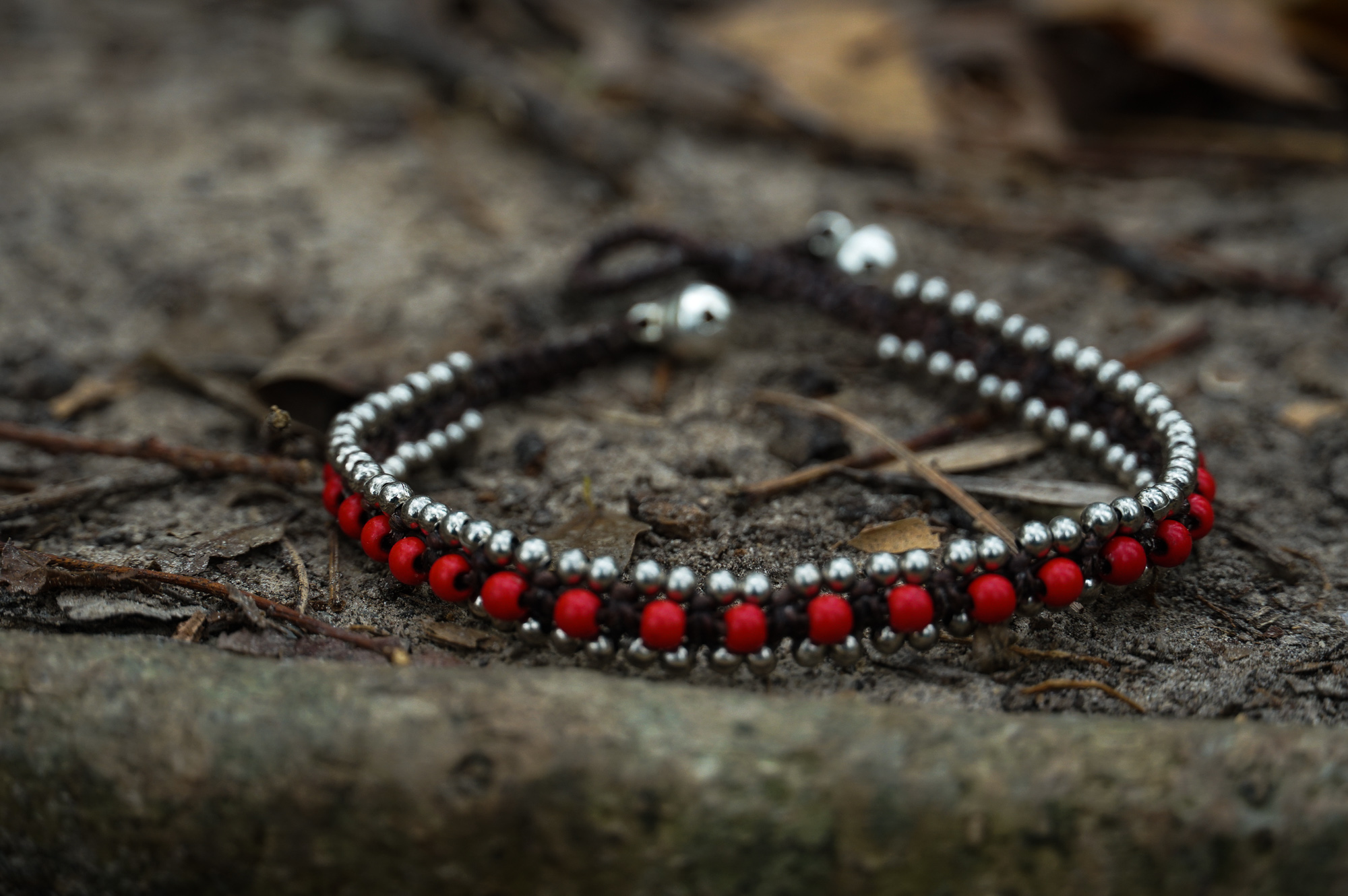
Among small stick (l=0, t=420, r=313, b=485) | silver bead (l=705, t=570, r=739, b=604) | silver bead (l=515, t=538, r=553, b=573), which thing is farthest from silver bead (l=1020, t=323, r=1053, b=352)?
small stick (l=0, t=420, r=313, b=485)

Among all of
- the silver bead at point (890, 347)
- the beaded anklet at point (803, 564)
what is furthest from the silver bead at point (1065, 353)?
the silver bead at point (890, 347)

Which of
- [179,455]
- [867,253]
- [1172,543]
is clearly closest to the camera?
[1172,543]

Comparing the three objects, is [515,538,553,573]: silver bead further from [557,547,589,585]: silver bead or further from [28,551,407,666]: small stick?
[28,551,407,666]: small stick

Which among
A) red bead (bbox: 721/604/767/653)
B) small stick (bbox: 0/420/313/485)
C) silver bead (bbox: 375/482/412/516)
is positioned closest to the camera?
red bead (bbox: 721/604/767/653)

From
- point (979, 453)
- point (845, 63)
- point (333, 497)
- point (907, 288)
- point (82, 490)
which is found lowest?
point (82, 490)

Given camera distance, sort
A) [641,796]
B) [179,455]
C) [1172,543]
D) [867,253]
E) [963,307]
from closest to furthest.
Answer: [641,796], [1172,543], [179,455], [963,307], [867,253]

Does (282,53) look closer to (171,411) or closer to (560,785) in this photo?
(171,411)

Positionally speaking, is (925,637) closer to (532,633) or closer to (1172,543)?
(1172,543)

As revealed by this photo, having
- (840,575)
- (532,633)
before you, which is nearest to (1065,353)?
(840,575)
